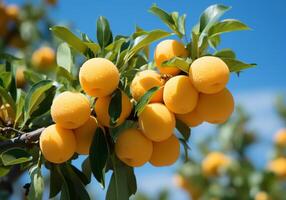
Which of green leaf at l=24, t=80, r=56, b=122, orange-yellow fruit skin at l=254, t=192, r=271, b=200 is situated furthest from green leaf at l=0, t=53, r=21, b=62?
orange-yellow fruit skin at l=254, t=192, r=271, b=200

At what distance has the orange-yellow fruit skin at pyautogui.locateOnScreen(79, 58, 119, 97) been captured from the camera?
3.25ft

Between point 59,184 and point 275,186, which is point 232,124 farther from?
point 59,184

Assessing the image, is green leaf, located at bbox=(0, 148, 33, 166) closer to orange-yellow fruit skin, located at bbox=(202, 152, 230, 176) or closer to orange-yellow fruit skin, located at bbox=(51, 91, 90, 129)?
orange-yellow fruit skin, located at bbox=(51, 91, 90, 129)

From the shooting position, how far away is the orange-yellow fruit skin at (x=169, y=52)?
1062 mm

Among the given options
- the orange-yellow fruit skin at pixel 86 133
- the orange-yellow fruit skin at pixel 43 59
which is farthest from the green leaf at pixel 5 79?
the orange-yellow fruit skin at pixel 43 59

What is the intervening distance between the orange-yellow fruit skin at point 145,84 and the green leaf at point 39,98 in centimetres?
23

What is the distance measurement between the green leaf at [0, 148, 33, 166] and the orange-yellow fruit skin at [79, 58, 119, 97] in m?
0.21

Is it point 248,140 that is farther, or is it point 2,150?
point 248,140

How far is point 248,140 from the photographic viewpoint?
3652 mm

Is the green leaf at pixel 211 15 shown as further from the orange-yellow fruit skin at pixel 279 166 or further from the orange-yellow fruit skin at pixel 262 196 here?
the orange-yellow fruit skin at pixel 279 166

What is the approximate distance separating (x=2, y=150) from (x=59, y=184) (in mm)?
164

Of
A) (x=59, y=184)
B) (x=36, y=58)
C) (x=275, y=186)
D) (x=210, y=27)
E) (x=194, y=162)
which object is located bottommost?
(x=194, y=162)

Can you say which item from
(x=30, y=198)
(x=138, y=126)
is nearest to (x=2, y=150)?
(x=30, y=198)

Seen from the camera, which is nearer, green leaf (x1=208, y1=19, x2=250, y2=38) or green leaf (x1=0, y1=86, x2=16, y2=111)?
green leaf (x1=208, y1=19, x2=250, y2=38)
